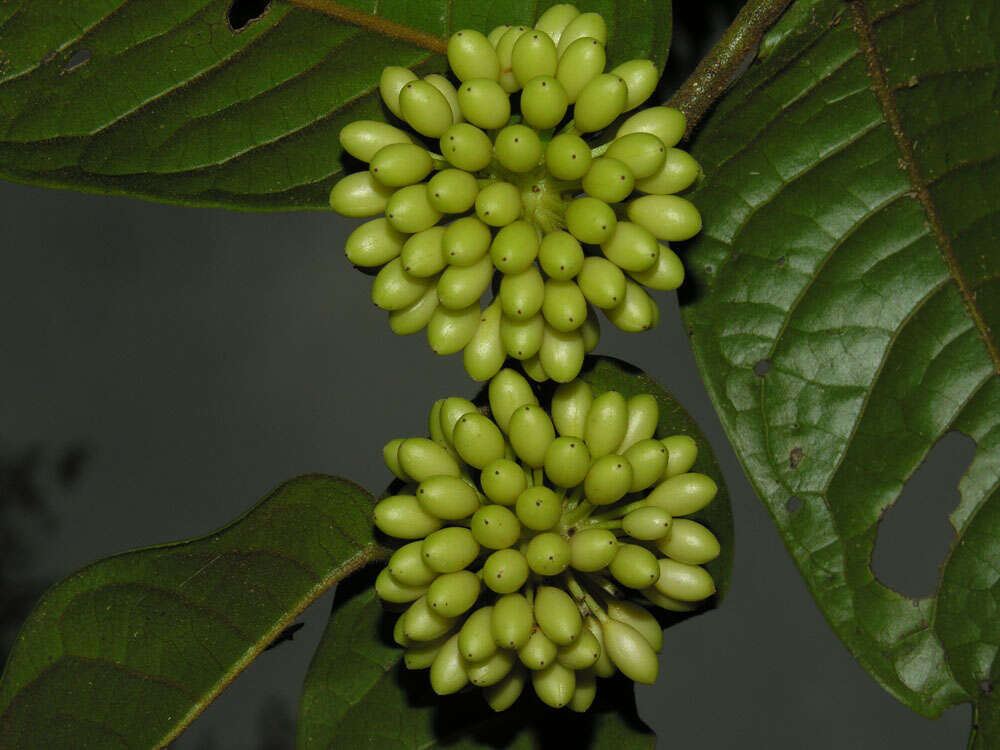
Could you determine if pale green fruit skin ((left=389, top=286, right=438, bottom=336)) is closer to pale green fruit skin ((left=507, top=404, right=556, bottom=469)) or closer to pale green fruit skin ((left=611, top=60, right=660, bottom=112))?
pale green fruit skin ((left=507, top=404, right=556, bottom=469))

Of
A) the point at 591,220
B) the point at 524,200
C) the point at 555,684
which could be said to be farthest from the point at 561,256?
the point at 555,684

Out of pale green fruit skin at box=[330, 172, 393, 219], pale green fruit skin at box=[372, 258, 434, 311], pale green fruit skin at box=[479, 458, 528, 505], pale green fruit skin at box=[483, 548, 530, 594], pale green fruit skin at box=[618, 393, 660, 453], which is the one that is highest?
pale green fruit skin at box=[330, 172, 393, 219]

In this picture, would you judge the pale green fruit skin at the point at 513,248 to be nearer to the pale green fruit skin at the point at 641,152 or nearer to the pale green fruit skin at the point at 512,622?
the pale green fruit skin at the point at 641,152

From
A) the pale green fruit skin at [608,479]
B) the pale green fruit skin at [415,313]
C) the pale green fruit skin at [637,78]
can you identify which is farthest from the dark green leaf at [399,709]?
the pale green fruit skin at [637,78]

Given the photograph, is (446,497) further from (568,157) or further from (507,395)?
(568,157)

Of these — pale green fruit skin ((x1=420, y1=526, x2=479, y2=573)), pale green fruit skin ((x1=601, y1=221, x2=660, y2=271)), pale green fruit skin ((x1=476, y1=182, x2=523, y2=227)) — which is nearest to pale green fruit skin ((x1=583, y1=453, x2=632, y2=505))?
pale green fruit skin ((x1=420, y1=526, x2=479, y2=573))

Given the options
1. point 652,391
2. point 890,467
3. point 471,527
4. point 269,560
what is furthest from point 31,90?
point 890,467
